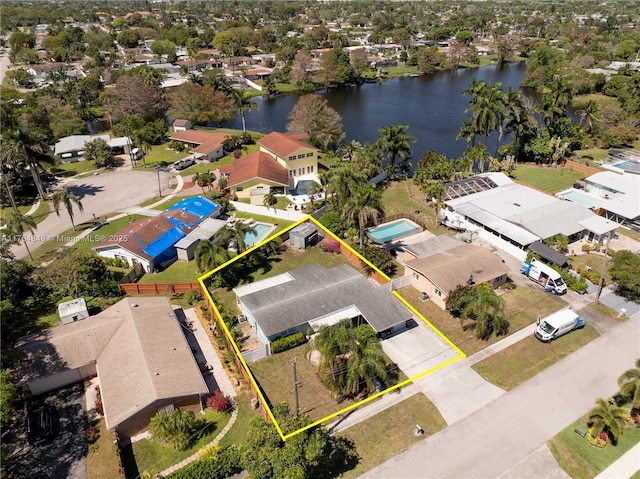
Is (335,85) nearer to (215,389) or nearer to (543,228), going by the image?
(543,228)

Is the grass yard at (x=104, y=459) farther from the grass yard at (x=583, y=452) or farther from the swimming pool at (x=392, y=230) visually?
the swimming pool at (x=392, y=230)

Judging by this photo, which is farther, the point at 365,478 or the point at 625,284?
the point at 625,284

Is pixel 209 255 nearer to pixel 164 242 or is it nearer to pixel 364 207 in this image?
pixel 164 242

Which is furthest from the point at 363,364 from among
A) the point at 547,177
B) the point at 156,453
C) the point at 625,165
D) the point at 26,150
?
the point at 625,165

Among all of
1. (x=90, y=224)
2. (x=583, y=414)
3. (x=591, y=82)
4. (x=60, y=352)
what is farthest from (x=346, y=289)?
(x=591, y=82)

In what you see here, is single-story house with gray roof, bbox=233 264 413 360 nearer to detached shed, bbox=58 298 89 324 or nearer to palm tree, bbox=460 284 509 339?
palm tree, bbox=460 284 509 339

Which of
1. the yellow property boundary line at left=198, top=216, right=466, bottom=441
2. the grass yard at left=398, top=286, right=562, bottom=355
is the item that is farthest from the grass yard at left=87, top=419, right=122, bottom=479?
the grass yard at left=398, top=286, right=562, bottom=355
